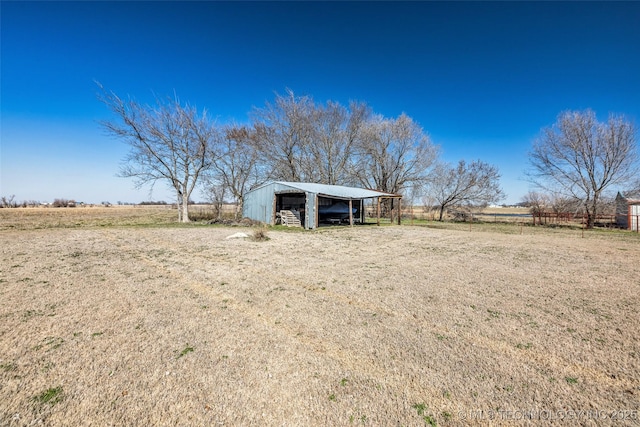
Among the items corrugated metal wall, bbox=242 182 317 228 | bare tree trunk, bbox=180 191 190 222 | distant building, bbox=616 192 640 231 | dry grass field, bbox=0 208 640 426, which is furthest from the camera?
bare tree trunk, bbox=180 191 190 222

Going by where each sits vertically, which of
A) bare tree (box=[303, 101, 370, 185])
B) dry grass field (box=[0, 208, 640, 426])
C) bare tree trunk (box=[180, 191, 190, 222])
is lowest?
dry grass field (box=[0, 208, 640, 426])

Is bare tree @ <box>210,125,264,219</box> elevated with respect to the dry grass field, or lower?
elevated

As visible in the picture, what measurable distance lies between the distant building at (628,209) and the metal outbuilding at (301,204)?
16.7 m

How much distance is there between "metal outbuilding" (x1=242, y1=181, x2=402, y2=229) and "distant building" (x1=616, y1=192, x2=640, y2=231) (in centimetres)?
1666

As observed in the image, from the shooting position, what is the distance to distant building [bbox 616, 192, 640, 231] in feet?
62.0

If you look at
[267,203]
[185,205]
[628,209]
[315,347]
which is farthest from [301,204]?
[628,209]

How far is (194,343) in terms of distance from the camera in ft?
9.91

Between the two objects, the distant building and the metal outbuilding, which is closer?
the metal outbuilding

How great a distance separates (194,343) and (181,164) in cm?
2118

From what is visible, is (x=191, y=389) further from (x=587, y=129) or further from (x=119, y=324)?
(x=587, y=129)

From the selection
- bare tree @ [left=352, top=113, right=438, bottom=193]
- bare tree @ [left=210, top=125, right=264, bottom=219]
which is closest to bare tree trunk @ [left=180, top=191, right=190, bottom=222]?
bare tree @ [left=210, top=125, right=264, bottom=219]

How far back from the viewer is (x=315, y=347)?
9.80 feet

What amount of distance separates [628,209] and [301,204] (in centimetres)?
2468

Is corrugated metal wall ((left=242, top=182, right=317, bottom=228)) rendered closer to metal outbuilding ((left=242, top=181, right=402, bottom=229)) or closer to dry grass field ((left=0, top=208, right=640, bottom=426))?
metal outbuilding ((left=242, top=181, right=402, bottom=229))
